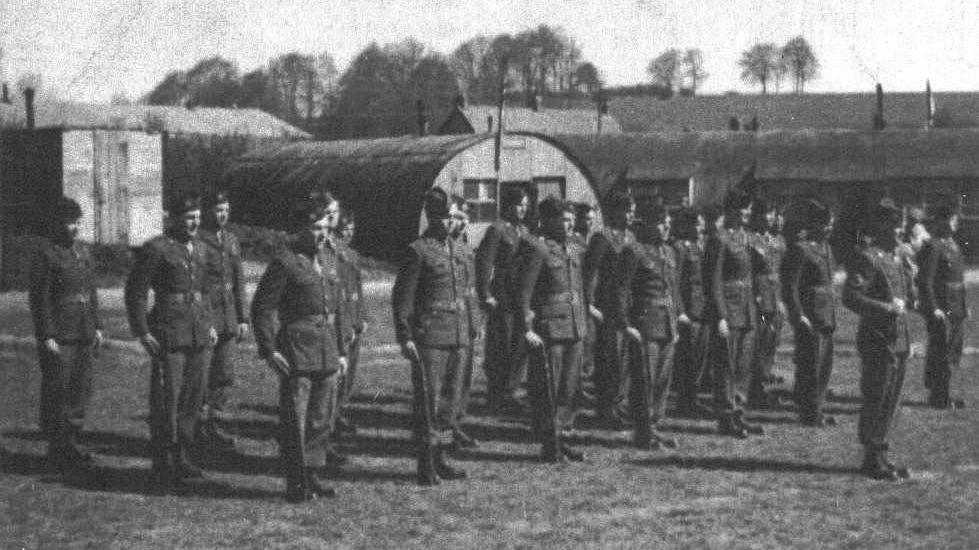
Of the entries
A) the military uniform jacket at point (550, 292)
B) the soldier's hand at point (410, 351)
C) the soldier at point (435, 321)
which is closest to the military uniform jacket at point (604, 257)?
the military uniform jacket at point (550, 292)

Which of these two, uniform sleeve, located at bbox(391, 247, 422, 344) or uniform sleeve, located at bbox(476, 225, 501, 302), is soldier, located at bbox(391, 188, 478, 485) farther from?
uniform sleeve, located at bbox(476, 225, 501, 302)

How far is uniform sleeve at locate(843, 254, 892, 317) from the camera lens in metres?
7.71

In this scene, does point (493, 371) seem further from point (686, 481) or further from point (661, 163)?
point (661, 163)

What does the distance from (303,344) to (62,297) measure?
7.33 ft

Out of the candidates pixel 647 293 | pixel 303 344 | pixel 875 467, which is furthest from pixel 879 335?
pixel 303 344

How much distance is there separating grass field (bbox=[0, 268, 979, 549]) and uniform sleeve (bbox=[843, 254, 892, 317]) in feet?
3.76

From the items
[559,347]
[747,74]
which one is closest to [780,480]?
[559,347]

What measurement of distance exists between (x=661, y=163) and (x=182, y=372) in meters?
32.6

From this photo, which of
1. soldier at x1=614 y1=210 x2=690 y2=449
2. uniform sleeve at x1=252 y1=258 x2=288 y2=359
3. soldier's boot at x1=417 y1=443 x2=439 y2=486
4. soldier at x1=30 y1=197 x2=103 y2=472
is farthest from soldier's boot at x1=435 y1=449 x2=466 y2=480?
soldier at x1=30 y1=197 x2=103 y2=472

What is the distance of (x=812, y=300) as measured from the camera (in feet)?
32.4

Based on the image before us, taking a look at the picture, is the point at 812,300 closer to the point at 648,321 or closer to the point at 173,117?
the point at 648,321

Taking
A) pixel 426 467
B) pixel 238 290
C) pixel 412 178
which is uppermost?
pixel 412 178

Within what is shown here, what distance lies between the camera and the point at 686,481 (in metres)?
7.75

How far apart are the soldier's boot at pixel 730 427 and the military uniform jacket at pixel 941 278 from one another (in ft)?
7.93
